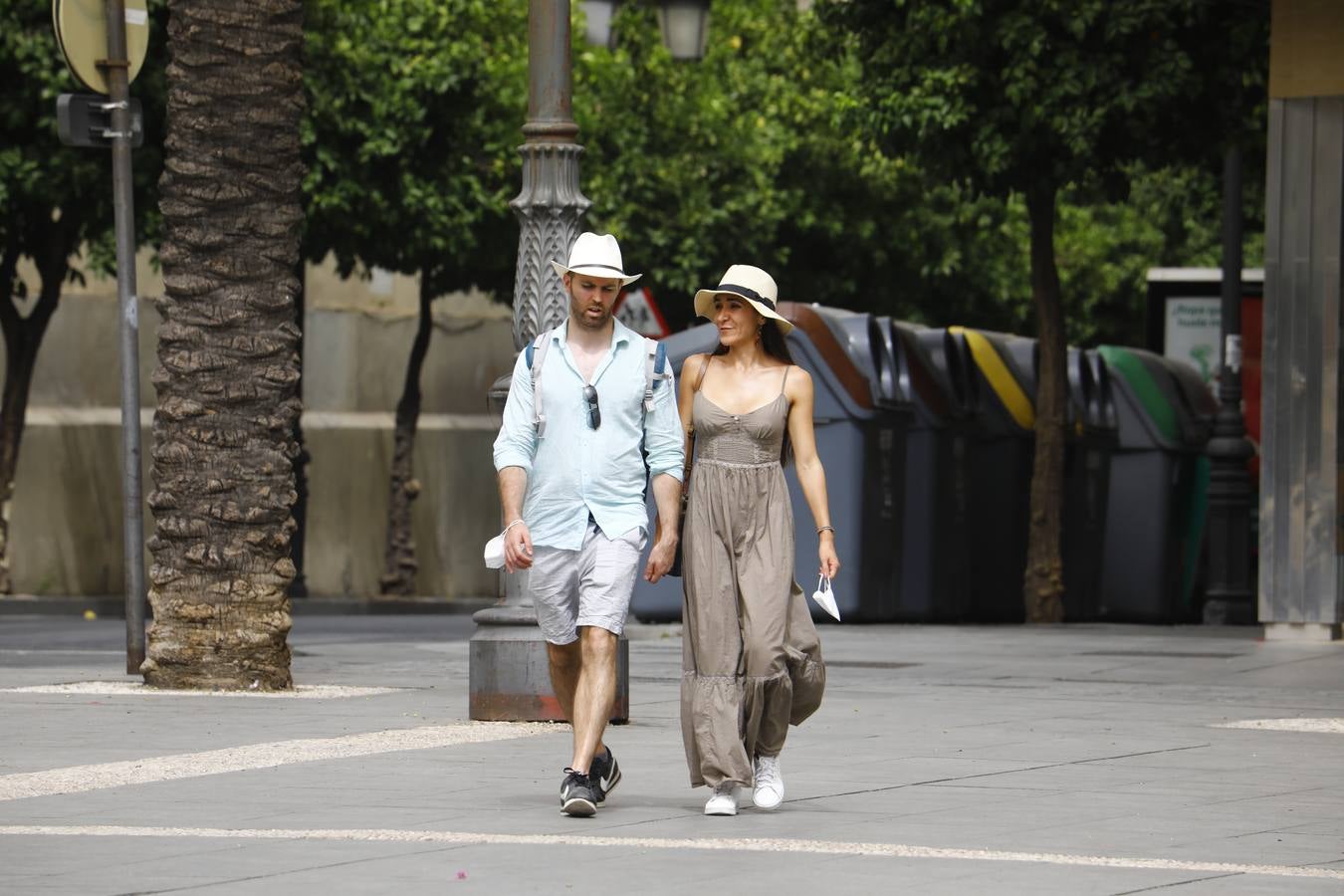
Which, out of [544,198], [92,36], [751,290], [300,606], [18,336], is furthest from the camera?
[300,606]

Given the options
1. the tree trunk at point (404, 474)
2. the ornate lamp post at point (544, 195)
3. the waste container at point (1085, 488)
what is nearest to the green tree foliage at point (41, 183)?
the tree trunk at point (404, 474)

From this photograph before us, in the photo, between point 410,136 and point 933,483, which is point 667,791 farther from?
point 410,136

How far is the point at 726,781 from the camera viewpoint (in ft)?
25.6

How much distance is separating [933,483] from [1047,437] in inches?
46.4

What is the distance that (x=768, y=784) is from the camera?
801 centimetres

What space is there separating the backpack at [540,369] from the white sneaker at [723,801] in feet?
4.11

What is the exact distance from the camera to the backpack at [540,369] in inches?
324

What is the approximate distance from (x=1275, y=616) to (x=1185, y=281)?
998 centimetres

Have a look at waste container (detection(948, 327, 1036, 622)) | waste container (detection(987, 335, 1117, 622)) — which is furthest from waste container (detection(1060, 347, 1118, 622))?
waste container (detection(948, 327, 1036, 622))

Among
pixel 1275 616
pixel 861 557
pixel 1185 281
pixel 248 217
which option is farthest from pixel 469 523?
pixel 248 217

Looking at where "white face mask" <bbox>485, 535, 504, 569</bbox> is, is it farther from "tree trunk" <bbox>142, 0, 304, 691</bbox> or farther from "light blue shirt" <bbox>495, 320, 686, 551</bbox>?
"tree trunk" <bbox>142, 0, 304, 691</bbox>

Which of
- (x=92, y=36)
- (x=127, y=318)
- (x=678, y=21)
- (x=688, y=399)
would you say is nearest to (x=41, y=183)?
(x=678, y=21)

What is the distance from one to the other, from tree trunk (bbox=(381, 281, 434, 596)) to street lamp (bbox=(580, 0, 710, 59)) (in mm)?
9263

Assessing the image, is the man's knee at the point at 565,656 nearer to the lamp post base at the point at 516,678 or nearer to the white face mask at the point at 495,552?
the white face mask at the point at 495,552
